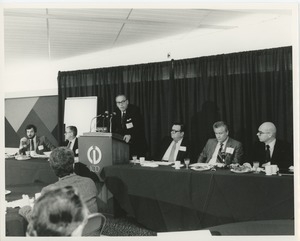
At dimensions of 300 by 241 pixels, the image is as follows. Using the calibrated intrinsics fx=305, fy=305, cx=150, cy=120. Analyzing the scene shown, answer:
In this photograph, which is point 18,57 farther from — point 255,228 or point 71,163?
point 255,228

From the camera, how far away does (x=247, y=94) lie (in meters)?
4.06

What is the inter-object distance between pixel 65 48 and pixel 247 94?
8.97 feet

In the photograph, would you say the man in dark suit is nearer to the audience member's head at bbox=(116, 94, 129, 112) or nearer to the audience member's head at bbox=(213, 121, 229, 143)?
the audience member's head at bbox=(116, 94, 129, 112)

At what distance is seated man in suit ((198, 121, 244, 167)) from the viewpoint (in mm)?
3127

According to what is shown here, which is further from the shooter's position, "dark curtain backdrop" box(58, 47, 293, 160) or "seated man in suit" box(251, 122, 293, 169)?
"dark curtain backdrop" box(58, 47, 293, 160)

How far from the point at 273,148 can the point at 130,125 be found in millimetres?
1979

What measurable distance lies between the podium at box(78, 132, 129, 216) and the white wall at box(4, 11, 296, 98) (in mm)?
1956

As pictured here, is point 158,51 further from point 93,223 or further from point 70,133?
point 93,223

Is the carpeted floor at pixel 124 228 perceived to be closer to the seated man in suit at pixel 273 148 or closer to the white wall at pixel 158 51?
the seated man in suit at pixel 273 148

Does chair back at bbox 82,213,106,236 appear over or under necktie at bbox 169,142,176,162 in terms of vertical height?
under

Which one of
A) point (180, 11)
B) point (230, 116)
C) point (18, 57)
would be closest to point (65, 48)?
point (18, 57)

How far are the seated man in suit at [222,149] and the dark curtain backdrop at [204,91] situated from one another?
70cm

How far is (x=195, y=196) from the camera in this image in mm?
2738

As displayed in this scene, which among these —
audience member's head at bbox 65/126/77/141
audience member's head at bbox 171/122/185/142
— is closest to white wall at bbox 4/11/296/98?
audience member's head at bbox 171/122/185/142
